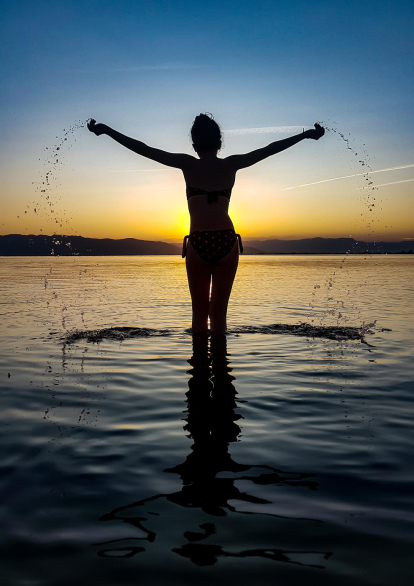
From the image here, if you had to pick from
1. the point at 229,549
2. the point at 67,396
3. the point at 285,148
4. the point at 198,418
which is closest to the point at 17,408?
the point at 67,396

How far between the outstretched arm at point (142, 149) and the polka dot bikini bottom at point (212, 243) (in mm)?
927

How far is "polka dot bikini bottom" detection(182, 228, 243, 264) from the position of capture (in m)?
6.47

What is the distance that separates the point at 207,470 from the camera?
10.5ft

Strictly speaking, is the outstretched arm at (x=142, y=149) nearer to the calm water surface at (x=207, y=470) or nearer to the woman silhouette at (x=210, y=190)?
the woman silhouette at (x=210, y=190)

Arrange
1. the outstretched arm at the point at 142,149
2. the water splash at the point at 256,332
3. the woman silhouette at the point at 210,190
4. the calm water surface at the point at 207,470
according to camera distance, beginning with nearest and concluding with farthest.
Result: the calm water surface at the point at 207,470
the outstretched arm at the point at 142,149
the woman silhouette at the point at 210,190
the water splash at the point at 256,332

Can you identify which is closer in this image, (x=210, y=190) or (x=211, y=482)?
(x=211, y=482)

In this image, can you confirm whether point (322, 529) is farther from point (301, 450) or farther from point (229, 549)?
point (301, 450)

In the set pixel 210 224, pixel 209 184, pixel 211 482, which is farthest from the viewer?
pixel 210 224

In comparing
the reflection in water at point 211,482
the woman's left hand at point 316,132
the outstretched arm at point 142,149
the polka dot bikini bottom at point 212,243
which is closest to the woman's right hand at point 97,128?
the outstretched arm at point 142,149

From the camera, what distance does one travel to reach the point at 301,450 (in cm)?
362

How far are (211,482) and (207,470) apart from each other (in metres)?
0.18

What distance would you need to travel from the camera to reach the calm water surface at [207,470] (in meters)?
2.20

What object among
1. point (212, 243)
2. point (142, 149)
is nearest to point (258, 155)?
point (212, 243)

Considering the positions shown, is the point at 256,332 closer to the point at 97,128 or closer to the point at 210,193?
the point at 210,193
